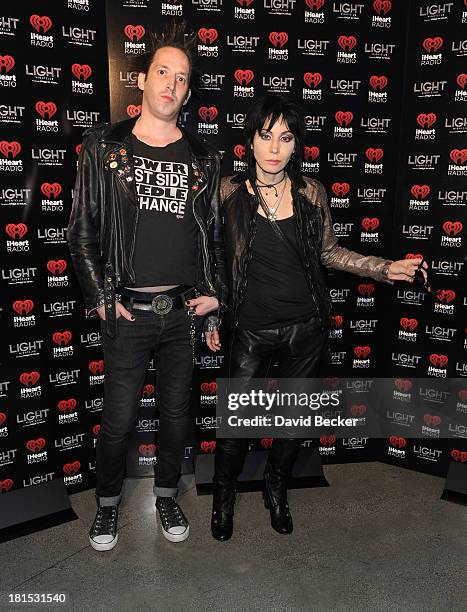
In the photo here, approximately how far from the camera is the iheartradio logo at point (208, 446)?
358 cm

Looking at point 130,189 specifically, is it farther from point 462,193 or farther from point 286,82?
point 462,193

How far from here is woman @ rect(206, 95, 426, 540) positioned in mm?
2590

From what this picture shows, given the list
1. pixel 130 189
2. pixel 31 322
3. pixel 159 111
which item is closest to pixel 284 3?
pixel 159 111

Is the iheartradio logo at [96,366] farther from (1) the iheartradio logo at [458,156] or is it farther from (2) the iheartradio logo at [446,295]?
(1) the iheartradio logo at [458,156]

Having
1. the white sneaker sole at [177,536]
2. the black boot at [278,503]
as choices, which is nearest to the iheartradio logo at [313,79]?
the black boot at [278,503]

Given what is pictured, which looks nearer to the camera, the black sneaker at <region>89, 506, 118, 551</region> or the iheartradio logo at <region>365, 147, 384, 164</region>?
the black sneaker at <region>89, 506, 118, 551</region>

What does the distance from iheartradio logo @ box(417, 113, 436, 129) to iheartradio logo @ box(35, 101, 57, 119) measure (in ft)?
6.72

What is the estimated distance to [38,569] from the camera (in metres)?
2.61

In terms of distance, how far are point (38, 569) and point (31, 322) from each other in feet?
3.97

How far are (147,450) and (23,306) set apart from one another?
1171 millimetres

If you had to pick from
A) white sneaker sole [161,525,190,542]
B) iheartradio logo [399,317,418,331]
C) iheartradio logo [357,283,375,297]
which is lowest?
white sneaker sole [161,525,190,542]

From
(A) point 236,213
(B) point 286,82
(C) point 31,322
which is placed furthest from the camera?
(B) point 286,82

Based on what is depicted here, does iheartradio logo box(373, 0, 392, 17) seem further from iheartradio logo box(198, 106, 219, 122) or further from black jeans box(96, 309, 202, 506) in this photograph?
black jeans box(96, 309, 202, 506)

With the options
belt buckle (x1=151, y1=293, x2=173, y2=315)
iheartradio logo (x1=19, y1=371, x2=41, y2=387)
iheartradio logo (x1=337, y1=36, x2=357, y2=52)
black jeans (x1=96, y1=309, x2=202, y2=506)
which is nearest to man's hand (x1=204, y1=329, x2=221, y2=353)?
black jeans (x1=96, y1=309, x2=202, y2=506)
